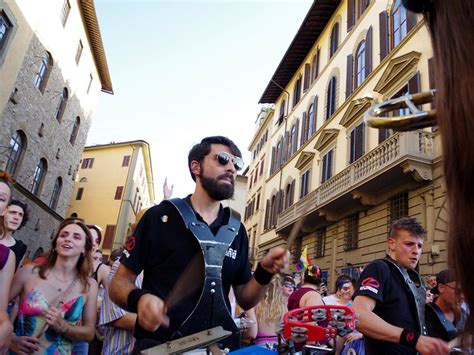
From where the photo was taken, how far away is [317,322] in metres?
2.47

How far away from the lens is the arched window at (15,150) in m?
15.2

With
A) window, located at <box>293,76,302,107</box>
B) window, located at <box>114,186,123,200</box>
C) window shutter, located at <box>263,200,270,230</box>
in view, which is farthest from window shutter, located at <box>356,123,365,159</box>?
window, located at <box>114,186,123,200</box>

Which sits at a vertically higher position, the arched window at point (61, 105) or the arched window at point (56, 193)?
the arched window at point (61, 105)

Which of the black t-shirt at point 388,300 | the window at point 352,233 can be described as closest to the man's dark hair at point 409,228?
the black t-shirt at point 388,300

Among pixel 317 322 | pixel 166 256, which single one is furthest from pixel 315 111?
pixel 166 256

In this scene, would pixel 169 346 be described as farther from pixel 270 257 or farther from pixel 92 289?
pixel 92 289

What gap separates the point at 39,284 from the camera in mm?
3074

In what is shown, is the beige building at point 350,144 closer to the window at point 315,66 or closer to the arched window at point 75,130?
the window at point 315,66

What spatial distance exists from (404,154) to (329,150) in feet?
23.2

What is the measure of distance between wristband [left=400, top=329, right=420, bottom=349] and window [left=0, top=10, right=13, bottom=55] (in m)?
15.5

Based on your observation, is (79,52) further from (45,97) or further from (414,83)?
(414,83)

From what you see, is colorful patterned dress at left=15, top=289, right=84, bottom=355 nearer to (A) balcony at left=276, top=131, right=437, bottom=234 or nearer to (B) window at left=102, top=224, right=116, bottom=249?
(A) balcony at left=276, top=131, right=437, bottom=234

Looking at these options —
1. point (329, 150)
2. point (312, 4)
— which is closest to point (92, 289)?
point (329, 150)

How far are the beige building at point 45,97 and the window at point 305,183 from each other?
13387 mm
